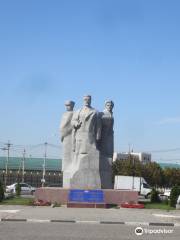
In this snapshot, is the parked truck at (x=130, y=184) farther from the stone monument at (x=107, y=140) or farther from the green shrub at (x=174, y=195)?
the green shrub at (x=174, y=195)

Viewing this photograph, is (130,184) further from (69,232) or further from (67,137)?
(69,232)

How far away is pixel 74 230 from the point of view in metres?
15.5

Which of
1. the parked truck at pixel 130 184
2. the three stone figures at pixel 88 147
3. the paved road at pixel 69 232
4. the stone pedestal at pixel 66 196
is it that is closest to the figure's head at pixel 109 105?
the three stone figures at pixel 88 147

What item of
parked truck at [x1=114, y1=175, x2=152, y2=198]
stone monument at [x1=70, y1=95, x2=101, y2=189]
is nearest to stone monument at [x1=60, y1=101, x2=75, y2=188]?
stone monument at [x1=70, y1=95, x2=101, y2=189]

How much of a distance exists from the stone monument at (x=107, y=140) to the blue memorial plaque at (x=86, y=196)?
2.67m

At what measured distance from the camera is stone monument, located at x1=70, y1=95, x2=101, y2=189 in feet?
98.6

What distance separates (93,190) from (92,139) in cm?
331

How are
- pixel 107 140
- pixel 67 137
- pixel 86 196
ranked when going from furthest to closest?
pixel 67 137 < pixel 107 140 < pixel 86 196

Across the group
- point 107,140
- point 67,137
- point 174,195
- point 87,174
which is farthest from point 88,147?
point 174,195

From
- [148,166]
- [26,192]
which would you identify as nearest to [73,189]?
[26,192]

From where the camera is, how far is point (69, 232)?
1482 cm

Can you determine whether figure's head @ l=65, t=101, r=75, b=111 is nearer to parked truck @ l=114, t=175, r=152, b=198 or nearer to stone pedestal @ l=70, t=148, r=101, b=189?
stone pedestal @ l=70, t=148, r=101, b=189

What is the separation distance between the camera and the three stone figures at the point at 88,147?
3006 cm

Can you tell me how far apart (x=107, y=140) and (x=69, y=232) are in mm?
17068
